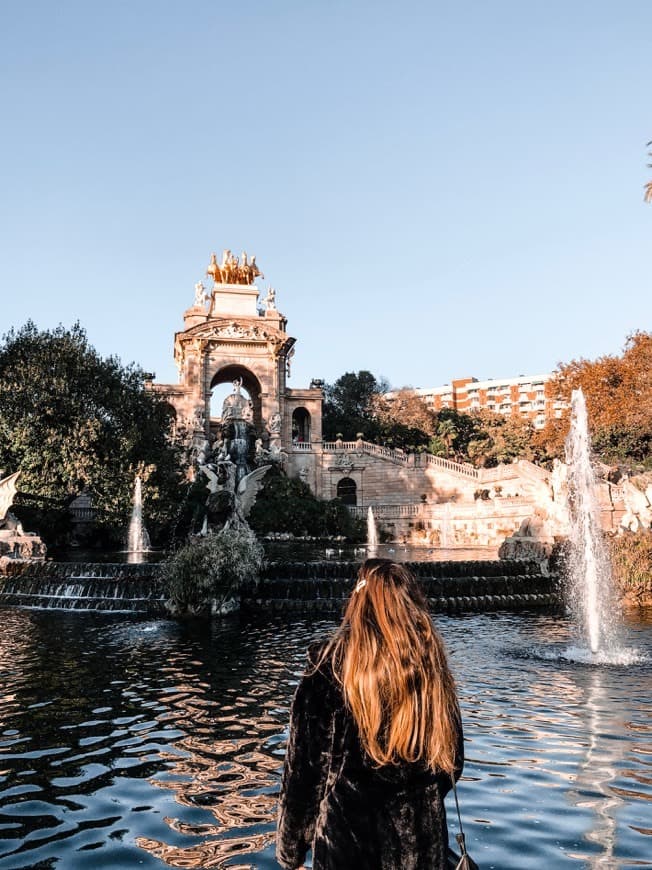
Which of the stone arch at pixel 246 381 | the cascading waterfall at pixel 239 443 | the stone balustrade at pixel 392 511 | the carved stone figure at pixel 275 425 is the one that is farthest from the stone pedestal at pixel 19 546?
the stone arch at pixel 246 381

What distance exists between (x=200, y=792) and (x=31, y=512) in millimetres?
25677

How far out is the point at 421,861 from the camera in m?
2.47

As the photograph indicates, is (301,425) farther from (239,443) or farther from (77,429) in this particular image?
(77,429)

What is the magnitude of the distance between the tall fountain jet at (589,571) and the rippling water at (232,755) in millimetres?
1024

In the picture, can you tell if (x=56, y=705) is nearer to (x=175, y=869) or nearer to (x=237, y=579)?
(x=175, y=869)

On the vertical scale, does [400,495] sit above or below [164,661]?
above

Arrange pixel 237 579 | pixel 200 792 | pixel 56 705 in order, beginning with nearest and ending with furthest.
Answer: pixel 200 792 → pixel 56 705 → pixel 237 579

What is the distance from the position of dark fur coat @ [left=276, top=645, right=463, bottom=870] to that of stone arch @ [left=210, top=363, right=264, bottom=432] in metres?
52.9

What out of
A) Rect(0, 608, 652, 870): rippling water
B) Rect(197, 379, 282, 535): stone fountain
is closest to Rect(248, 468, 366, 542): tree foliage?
Rect(197, 379, 282, 535): stone fountain

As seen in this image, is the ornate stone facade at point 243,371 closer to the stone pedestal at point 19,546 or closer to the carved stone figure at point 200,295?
the carved stone figure at point 200,295

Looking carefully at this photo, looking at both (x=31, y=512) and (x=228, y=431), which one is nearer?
(x=31, y=512)

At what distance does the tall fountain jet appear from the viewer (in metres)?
11.9

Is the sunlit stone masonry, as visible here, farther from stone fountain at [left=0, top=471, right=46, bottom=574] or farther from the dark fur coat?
the dark fur coat

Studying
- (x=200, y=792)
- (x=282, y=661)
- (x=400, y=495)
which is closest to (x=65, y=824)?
(x=200, y=792)
